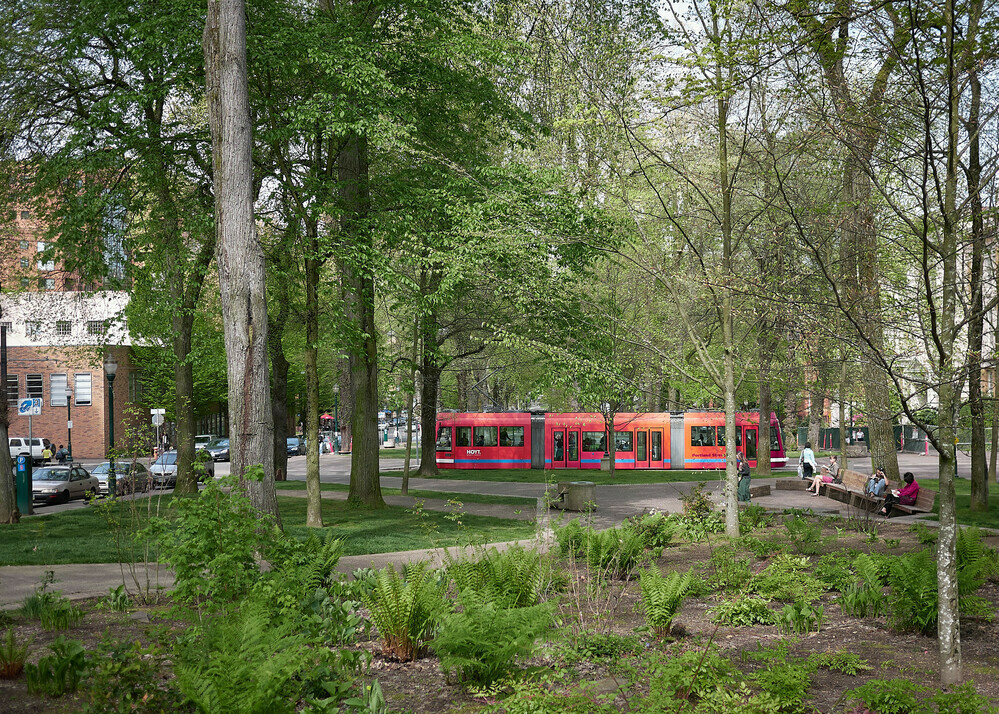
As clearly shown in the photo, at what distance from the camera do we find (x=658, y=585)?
24.3 feet

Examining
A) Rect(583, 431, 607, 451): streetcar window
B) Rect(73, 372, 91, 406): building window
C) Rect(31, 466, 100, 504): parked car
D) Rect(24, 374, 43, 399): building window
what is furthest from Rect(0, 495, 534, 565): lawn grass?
Rect(24, 374, 43, 399): building window

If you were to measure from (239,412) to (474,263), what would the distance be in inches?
239

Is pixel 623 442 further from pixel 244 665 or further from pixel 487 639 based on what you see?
pixel 244 665

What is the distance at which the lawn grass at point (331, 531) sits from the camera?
13.6 meters

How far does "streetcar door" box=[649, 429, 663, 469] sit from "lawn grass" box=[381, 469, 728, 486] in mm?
868

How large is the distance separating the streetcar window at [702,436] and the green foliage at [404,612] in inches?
1341

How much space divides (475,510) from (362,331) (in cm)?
711

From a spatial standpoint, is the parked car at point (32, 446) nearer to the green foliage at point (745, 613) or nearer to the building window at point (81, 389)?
the building window at point (81, 389)

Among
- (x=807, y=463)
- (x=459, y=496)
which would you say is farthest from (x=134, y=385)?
(x=807, y=463)

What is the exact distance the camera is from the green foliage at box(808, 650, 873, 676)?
6246 mm

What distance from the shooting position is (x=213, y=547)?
634cm

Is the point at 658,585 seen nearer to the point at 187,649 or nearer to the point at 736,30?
the point at 187,649

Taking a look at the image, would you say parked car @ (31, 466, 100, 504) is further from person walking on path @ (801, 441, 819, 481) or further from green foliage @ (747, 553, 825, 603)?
person walking on path @ (801, 441, 819, 481)

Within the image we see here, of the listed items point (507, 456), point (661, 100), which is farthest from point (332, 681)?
point (507, 456)
